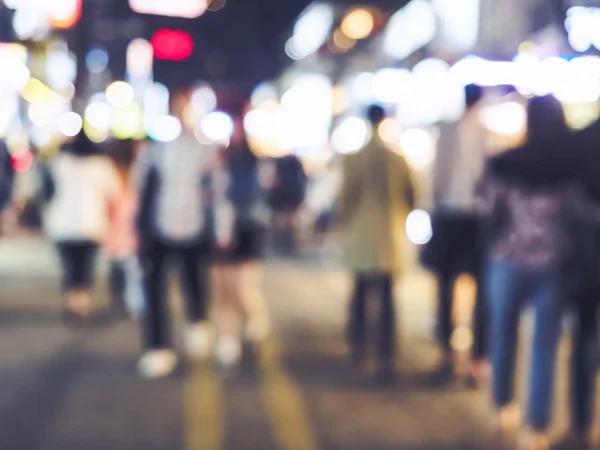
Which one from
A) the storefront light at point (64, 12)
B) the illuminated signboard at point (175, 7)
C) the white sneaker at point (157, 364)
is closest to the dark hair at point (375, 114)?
the white sneaker at point (157, 364)

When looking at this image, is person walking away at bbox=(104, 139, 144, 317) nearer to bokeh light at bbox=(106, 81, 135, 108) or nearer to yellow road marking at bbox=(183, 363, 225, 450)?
yellow road marking at bbox=(183, 363, 225, 450)

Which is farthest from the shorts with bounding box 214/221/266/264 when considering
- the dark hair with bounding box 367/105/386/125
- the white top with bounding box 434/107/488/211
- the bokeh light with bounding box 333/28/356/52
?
the bokeh light with bounding box 333/28/356/52

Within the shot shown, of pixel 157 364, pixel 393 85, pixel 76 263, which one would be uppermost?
pixel 393 85

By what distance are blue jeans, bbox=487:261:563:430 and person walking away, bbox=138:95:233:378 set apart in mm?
2298

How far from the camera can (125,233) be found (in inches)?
331

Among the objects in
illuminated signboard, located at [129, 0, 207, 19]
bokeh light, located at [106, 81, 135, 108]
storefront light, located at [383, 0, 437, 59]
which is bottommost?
illuminated signboard, located at [129, 0, 207, 19]

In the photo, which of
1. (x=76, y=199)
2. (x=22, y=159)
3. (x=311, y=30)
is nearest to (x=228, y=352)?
(x=76, y=199)

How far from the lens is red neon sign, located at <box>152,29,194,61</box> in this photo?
10.5 m

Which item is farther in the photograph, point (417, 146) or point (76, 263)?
point (417, 146)

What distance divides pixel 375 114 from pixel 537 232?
1.96m

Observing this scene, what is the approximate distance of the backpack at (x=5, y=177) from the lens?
1451 cm

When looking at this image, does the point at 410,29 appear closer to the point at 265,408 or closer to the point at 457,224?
the point at 457,224

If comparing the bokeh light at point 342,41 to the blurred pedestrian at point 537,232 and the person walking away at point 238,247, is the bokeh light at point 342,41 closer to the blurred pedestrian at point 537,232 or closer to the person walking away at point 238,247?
the person walking away at point 238,247

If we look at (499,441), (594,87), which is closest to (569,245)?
(499,441)
